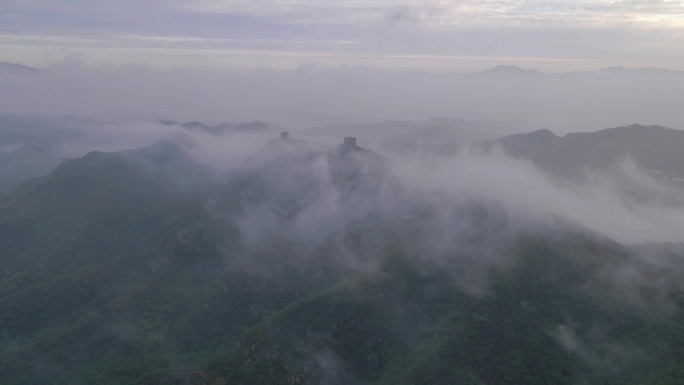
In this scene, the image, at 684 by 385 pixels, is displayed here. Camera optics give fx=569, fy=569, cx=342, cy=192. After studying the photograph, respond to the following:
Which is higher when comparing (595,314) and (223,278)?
(595,314)

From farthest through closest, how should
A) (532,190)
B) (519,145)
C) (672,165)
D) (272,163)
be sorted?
1. (519,145)
2. (672,165)
3. (272,163)
4. (532,190)

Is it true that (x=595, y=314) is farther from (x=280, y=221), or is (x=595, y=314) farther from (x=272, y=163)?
(x=272, y=163)

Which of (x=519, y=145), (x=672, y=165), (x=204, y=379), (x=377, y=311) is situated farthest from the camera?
(x=519, y=145)

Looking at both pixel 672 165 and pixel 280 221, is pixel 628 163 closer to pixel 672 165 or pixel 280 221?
pixel 672 165

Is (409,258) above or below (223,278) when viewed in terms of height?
above

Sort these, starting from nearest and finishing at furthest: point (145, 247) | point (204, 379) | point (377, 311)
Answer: point (204, 379) < point (377, 311) < point (145, 247)

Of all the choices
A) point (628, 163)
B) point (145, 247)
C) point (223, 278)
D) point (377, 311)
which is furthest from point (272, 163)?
point (628, 163)

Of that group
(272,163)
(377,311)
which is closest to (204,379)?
(377,311)

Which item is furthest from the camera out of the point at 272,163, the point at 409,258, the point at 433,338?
the point at 272,163

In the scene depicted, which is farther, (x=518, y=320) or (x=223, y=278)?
(x=223, y=278)
